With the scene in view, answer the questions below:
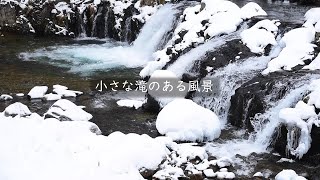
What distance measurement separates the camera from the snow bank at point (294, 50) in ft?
32.5

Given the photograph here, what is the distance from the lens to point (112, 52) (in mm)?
15609

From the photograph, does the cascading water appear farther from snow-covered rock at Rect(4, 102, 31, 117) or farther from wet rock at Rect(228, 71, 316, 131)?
wet rock at Rect(228, 71, 316, 131)

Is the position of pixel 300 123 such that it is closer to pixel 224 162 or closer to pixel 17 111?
pixel 224 162

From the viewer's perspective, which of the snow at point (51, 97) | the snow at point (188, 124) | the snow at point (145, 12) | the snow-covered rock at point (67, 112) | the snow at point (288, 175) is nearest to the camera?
the snow at point (288, 175)

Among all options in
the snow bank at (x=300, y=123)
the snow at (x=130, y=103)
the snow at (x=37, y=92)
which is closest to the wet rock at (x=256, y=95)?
the snow bank at (x=300, y=123)

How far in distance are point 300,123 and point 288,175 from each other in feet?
3.64

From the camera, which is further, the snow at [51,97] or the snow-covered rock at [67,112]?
the snow at [51,97]

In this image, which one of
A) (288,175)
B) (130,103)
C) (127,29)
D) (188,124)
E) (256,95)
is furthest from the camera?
(127,29)

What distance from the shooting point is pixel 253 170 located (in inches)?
301

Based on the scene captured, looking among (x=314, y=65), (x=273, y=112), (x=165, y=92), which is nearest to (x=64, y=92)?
(x=165, y=92)

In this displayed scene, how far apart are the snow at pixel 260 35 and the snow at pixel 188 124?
304 cm

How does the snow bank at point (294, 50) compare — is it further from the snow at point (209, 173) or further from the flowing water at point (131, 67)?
the snow at point (209, 173)

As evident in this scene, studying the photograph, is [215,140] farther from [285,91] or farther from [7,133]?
[7,133]

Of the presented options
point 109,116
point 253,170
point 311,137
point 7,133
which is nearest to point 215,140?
point 253,170
